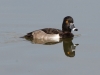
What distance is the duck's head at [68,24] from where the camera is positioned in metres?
16.6

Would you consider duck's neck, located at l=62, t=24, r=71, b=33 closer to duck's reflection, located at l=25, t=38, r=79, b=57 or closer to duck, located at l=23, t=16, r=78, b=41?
duck, located at l=23, t=16, r=78, b=41

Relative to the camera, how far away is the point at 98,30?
16.6 m

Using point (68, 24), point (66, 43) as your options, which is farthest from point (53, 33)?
point (68, 24)

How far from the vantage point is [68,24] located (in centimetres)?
1678

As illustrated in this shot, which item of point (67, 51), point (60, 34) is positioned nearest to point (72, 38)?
point (60, 34)

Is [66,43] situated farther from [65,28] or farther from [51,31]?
[65,28]

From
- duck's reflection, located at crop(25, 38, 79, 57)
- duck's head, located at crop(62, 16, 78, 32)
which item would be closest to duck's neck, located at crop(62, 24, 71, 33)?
duck's head, located at crop(62, 16, 78, 32)

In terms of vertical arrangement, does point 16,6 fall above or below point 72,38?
above

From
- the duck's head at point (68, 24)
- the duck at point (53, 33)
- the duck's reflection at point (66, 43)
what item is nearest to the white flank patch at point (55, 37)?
the duck at point (53, 33)

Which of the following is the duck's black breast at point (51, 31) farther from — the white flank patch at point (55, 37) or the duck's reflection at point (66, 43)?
the duck's reflection at point (66, 43)

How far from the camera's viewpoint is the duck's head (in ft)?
54.5

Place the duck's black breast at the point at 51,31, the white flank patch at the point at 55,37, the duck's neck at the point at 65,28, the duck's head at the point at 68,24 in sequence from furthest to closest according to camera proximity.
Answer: the duck's neck at the point at 65,28
the duck's head at the point at 68,24
the white flank patch at the point at 55,37
the duck's black breast at the point at 51,31

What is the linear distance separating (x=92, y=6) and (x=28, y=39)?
14.3 feet

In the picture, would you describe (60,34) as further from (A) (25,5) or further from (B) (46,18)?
(A) (25,5)
